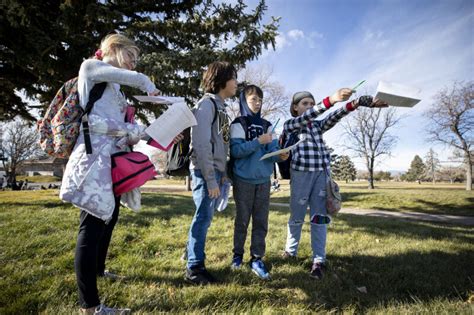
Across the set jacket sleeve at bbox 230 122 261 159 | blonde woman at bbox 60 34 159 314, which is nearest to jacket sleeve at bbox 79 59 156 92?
blonde woman at bbox 60 34 159 314

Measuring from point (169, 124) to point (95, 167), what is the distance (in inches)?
22.7

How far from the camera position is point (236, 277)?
238 centimetres

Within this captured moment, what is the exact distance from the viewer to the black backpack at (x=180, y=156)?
2.33 m

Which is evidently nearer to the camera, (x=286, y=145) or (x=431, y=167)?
(x=286, y=145)

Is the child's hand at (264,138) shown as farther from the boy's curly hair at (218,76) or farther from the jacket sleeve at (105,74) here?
the jacket sleeve at (105,74)

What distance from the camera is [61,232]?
12.0 ft

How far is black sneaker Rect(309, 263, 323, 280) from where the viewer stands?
2486mm

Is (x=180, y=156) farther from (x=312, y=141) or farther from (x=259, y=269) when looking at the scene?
(x=312, y=141)

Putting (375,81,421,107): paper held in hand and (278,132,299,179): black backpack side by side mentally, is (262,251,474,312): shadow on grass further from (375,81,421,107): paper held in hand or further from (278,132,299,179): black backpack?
(375,81,421,107): paper held in hand

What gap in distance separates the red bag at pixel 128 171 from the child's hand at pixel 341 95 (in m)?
1.89

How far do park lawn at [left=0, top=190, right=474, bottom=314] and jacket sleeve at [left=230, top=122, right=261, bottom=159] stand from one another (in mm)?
1246

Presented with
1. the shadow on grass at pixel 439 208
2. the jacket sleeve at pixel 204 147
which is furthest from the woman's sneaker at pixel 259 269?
the shadow on grass at pixel 439 208

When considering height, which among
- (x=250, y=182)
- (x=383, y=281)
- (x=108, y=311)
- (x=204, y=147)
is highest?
(x=204, y=147)

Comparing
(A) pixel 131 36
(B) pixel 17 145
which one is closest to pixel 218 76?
(A) pixel 131 36
